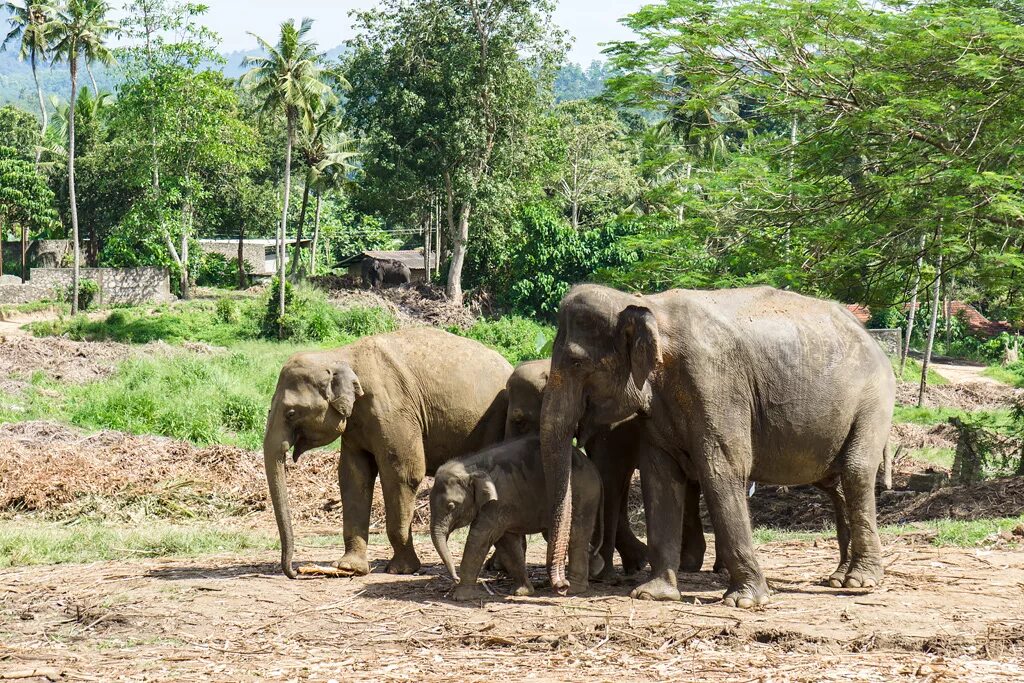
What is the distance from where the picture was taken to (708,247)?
15.8 meters

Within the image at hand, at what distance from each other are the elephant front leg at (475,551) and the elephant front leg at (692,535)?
2.05m

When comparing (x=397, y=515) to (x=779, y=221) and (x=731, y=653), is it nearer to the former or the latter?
(x=731, y=653)

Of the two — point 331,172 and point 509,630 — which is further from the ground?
point 331,172

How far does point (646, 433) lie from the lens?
8.86m

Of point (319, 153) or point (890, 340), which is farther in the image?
Answer: point (319, 153)

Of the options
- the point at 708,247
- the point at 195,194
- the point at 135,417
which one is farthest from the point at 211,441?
the point at 195,194

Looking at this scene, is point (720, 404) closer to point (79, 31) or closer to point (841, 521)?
point (841, 521)

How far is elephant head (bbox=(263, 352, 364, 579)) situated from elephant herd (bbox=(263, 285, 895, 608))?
0.04ft

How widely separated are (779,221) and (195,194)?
137ft

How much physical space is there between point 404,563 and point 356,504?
25.6 inches

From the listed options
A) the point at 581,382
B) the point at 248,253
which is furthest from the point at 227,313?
the point at 581,382

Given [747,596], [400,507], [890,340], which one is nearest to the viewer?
[747,596]

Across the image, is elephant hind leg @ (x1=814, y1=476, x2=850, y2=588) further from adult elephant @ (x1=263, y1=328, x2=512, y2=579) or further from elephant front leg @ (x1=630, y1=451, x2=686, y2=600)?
adult elephant @ (x1=263, y1=328, x2=512, y2=579)

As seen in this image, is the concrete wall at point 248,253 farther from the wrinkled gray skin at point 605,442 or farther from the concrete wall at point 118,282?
the wrinkled gray skin at point 605,442
